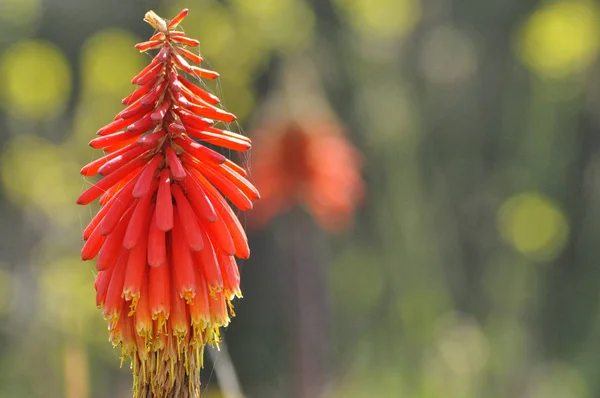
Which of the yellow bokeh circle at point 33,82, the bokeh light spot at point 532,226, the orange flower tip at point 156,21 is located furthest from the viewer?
the bokeh light spot at point 532,226

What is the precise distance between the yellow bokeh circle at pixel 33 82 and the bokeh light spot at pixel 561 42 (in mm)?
4748

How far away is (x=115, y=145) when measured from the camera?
291 cm

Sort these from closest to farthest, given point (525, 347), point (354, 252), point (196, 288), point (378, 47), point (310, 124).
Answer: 1. point (196, 288)
2. point (310, 124)
3. point (525, 347)
4. point (378, 47)
5. point (354, 252)

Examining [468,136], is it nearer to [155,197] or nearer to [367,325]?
[367,325]

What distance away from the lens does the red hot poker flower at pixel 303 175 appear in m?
7.14

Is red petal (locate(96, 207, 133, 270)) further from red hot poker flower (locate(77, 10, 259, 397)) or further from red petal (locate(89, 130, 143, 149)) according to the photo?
red petal (locate(89, 130, 143, 149))

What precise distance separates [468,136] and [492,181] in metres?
1.17

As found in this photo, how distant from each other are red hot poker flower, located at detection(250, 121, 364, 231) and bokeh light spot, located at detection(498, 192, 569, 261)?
1.98 metres

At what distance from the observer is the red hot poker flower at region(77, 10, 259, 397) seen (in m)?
2.77

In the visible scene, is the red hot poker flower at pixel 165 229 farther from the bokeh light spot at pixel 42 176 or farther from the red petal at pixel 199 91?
the bokeh light spot at pixel 42 176

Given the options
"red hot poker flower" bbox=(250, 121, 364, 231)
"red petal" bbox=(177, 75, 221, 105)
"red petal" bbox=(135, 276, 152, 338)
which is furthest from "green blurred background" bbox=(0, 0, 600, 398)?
"red petal" bbox=(177, 75, 221, 105)

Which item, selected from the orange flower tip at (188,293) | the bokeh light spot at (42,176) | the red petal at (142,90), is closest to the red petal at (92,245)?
the orange flower tip at (188,293)

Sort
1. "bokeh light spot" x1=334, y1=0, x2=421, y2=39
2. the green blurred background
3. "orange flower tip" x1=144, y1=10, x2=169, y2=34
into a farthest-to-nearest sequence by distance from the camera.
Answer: "bokeh light spot" x1=334, y1=0, x2=421, y2=39 → the green blurred background → "orange flower tip" x1=144, y1=10, x2=169, y2=34

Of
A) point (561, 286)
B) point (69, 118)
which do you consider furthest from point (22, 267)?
point (561, 286)
